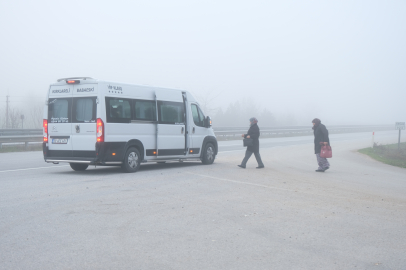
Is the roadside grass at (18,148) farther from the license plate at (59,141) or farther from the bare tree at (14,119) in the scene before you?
the license plate at (59,141)

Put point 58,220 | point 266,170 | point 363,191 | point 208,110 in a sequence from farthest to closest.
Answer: point 208,110
point 266,170
point 363,191
point 58,220

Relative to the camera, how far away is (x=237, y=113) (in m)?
58.1

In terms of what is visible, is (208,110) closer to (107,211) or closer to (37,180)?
(37,180)

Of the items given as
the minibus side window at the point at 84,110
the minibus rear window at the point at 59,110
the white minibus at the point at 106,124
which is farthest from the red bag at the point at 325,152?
the minibus rear window at the point at 59,110

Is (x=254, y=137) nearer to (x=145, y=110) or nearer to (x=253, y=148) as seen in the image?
(x=253, y=148)

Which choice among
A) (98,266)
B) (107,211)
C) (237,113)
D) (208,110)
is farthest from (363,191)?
(237,113)

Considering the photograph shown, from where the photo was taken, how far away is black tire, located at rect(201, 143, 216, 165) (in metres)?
15.5

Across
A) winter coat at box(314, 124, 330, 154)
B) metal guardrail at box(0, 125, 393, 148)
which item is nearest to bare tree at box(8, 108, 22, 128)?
metal guardrail at box(0, 125, 393, 148)

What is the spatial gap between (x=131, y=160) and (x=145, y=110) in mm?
1543

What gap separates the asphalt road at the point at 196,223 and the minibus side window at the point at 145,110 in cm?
207

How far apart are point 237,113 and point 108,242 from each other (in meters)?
53.1

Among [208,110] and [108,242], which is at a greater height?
[208,110]

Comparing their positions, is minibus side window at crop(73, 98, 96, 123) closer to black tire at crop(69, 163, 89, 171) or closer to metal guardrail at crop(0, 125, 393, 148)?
black tire at crop(69, 163, 89, 171)

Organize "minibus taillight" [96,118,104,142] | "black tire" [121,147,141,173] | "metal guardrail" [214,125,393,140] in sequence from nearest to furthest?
"minibus taillight" [96,118,104,142], "black tire" [121,147,141,173], "metal guardrail" [214,125,393,140]
